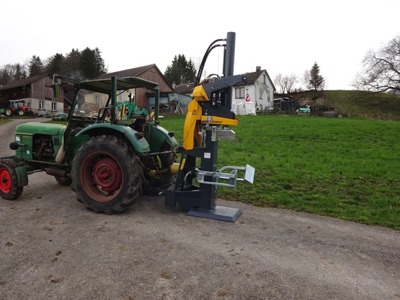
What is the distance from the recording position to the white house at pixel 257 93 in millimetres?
38519

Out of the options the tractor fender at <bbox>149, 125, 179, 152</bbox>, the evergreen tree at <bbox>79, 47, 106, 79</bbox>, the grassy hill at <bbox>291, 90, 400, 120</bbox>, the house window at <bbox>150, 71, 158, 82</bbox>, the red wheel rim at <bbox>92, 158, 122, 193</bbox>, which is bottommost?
the red wheel rim at <bbox>92, 158, 122, 193</bbox>

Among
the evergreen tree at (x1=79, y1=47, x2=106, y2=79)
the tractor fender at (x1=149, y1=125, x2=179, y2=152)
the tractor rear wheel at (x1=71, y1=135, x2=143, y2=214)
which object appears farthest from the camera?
the evergreen tree at (x1=79, y1=47, x2=106, y2=79)

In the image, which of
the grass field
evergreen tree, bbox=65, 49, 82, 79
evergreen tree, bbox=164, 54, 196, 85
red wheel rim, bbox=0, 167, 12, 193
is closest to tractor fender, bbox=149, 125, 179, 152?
the grass field

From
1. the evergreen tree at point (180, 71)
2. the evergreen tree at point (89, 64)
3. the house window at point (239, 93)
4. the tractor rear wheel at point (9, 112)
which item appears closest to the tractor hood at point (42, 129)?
the tractor rear wheel at point (9, 112)

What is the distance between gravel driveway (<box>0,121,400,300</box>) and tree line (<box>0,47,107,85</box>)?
42.2 m

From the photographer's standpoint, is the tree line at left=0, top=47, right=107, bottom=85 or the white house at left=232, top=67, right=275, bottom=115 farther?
the tree line at left=0, top=47, right=107, bottom=85

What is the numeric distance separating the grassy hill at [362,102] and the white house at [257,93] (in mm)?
7676

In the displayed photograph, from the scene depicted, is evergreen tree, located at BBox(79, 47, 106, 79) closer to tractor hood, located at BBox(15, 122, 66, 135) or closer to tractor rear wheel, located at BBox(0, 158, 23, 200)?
tractor hood, located at BBox(15, 122, 66, 135)

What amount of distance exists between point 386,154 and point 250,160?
4784 millimetres

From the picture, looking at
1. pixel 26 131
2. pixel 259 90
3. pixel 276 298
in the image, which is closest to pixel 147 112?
pixel 26 131

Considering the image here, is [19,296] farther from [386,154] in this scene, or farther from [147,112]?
[386,154]

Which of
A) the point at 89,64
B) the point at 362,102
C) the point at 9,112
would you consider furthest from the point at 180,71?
the point at 9,112

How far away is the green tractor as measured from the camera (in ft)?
15.7

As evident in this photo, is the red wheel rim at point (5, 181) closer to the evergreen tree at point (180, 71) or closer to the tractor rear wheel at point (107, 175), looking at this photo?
the tractor rear wheel at point (107, 175)
